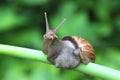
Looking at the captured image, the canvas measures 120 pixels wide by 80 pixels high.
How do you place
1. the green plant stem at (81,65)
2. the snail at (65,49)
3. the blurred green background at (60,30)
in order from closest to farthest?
1. the green plant stem at (81,65)
2. the snail at (65,49)
3. the blurred green background at (60,30)

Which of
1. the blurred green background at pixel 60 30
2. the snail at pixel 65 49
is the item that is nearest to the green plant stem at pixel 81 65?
the snail at pixel 65 49

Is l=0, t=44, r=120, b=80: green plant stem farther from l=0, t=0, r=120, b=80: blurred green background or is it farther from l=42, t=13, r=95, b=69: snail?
l=0, t=0, r=120, b=80: blurred green background

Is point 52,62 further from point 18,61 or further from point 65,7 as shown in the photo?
point 65,7

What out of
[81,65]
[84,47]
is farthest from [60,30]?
[81,65]

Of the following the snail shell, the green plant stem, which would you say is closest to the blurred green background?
the snail shell

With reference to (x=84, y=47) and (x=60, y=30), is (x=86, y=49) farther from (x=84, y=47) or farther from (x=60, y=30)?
(x=60, y=30)

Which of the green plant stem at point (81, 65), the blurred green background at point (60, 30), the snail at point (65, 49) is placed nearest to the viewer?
the green plant stem at point (81, 65)

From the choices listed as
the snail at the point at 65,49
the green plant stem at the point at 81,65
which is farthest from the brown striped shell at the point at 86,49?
the green plant stem at the point at 81,65

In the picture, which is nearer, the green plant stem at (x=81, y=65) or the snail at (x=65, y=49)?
the green plant stem at (x=81, y=65)

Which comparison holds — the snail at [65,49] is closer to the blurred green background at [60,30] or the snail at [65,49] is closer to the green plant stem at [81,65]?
the green plant stem at [81,65]
